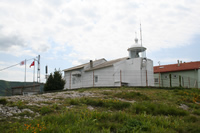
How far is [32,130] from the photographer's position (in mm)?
4168

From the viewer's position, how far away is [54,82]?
21.0 metres

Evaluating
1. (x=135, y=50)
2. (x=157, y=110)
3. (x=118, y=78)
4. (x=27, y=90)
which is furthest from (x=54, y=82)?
(x=157, y=110)

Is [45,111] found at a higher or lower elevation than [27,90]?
higher

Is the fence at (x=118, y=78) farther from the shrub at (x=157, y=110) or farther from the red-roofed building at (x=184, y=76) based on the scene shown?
the shrub at (x=157, y=110)

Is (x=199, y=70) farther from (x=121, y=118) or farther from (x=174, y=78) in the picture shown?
(x=121, y=118)

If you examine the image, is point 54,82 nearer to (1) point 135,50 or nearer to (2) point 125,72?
(2) point 125,72

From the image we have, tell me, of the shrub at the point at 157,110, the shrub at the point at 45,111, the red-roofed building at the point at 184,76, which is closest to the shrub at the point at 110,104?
the shrub at the point at 157,110

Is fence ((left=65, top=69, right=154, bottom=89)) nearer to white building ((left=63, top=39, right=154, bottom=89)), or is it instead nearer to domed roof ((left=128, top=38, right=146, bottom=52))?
white building ((left=63, top=39, right=154, bottom=89))

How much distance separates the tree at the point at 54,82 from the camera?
2070 cm

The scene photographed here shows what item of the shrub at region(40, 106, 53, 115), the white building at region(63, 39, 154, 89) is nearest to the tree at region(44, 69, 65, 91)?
the white building at region(63, 39, 154, 89)

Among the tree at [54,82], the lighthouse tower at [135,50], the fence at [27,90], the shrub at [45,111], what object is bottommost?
the fence at [27,90]

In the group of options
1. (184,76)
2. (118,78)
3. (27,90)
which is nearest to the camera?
(118,78)

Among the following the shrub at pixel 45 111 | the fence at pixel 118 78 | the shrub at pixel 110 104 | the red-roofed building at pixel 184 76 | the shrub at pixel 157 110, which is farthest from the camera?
the red-roofed building at pixel 184 76

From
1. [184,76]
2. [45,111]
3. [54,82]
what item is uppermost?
[184,76]
